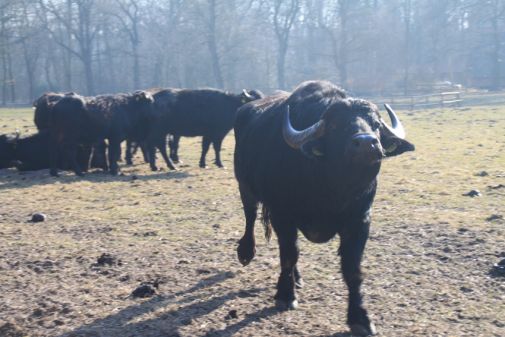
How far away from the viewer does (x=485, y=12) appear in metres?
61.6

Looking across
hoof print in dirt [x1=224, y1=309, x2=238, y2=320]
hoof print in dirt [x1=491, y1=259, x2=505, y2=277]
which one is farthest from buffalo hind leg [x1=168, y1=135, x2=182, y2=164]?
hoof print in dirt [x1=224, y1=309, x2=238, y2=320]

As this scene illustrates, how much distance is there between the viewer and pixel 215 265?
754 cm

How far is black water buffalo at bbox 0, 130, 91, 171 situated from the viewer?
15.7 m

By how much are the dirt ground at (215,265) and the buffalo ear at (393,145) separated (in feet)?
4.76

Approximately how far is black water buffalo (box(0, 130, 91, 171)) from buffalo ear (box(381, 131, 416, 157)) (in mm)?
11481

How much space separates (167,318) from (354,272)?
170 cm

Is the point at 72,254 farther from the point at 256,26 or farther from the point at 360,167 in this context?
the point at 256,26

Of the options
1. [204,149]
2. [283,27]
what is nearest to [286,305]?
[204,149]

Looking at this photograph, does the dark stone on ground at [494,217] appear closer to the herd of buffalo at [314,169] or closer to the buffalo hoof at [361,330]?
the herd of buffalo at [314,169]

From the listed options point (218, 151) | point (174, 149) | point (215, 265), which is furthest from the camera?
point (174, 149)

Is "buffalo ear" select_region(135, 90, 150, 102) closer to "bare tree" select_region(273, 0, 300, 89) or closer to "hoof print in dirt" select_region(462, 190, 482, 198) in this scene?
"hoof print in dirt" select_region(462, 190, 482, 198)

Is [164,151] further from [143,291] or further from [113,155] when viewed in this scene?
[143,291]

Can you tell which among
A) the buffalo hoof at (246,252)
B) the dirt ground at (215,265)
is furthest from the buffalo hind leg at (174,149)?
the buffalo hoof at (246,252)

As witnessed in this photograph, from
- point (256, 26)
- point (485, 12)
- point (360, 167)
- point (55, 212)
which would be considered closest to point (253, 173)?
point (360, 167)
